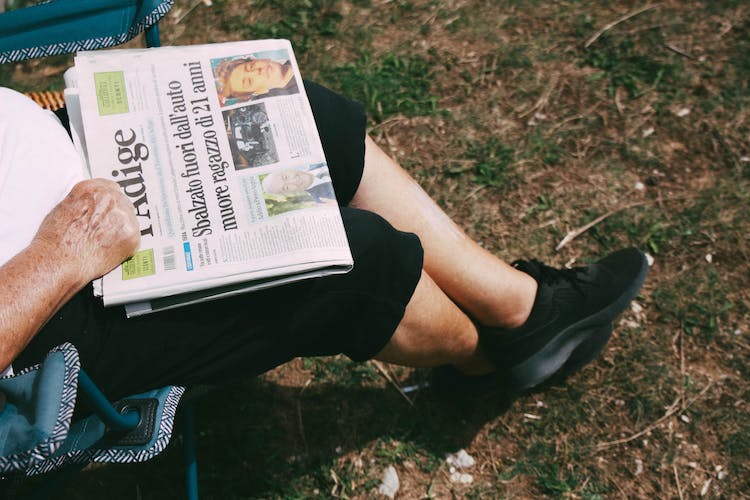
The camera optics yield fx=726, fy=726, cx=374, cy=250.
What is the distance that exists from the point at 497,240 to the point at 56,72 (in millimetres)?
1852

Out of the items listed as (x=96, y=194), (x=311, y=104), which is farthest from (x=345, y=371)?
(x=96, y=194)

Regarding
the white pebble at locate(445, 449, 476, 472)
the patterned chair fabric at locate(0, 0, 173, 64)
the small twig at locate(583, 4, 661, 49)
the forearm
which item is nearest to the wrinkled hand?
the forearm

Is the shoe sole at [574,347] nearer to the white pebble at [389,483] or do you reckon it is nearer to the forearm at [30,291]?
the white pebble at [389,483]

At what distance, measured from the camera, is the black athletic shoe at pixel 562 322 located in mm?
1829

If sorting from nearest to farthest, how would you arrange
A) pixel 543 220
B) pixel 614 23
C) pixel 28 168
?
pixel 28 168 < pixel 543 220 < pixel 614 23

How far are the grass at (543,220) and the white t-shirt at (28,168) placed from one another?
1.01 meters

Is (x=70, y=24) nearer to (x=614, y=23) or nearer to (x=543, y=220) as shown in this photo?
(x=543, y=220)

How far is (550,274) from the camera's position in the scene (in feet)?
6.23

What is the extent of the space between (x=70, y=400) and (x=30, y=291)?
A: 20cm

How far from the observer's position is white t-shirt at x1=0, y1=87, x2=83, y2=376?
1.23m

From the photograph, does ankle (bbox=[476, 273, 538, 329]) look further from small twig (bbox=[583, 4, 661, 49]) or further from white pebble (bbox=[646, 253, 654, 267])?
small twig (bbox=[583, 4, 661, 49])

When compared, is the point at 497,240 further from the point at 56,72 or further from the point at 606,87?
the point at 56,72

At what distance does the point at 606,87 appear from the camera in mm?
2592

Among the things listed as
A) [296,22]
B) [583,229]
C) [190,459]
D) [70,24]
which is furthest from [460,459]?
[296,22]
